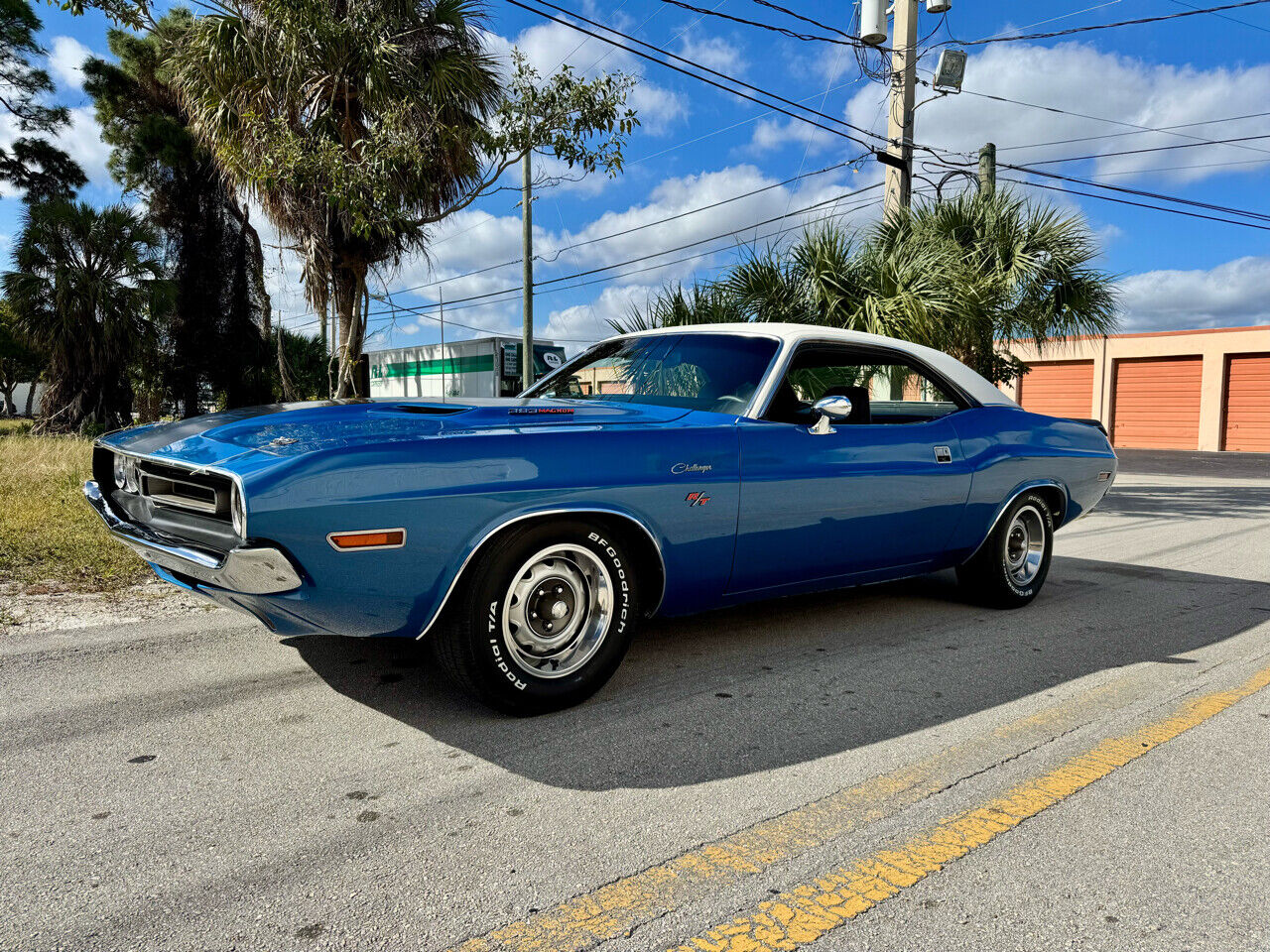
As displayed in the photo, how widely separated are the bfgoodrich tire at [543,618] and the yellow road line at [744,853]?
1007 mm

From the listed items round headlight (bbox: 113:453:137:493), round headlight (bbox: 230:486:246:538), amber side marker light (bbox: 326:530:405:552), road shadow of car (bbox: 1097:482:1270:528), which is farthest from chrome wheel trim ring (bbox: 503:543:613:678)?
road shadow of car (bbox: 1097:482:1270:528)

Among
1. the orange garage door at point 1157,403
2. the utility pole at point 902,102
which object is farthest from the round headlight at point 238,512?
the orange garage door at point 1157,403

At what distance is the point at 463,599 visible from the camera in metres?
2.98

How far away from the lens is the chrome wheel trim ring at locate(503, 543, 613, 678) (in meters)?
3.13

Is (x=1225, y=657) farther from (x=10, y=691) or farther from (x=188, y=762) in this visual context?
(x=10, y=691)

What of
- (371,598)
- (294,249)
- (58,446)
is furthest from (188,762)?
(58,446)

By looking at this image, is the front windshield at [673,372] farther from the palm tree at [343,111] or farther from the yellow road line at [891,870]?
the palm tree at [343,111]

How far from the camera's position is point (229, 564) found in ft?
8.86

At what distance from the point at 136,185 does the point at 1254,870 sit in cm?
2357

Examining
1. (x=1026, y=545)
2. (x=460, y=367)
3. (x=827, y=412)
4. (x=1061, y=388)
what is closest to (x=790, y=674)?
(x=827, y=412)

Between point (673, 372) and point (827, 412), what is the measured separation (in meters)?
0.78

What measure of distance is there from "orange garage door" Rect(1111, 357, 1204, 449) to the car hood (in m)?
34.5

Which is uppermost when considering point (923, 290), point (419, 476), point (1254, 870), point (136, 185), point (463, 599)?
point (136, 185)

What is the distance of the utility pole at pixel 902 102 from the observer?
1277cm
